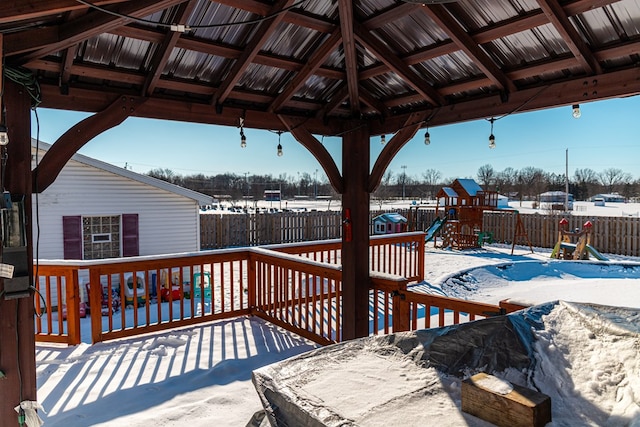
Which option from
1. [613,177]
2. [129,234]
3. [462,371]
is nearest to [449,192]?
[129,234]

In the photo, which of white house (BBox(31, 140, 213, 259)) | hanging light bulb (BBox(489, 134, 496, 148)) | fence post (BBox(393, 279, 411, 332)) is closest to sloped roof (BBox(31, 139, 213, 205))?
white house (BBox(31, 140, 213, 259))

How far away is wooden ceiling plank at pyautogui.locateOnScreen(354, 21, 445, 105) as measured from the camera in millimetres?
3105

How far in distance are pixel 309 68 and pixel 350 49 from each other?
1.48 feet

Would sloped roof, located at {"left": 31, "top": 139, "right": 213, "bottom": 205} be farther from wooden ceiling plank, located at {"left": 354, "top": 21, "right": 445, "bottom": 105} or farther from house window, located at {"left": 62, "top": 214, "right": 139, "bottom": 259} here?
wooden ceiling plank, located at {"left": 354, "top": 21, "right": 445, "bottom": 105}

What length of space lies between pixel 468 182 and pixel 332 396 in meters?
15.2

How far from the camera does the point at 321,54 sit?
3.27m

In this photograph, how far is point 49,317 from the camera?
4305 mm

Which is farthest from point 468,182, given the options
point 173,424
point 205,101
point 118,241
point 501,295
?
point 173,424

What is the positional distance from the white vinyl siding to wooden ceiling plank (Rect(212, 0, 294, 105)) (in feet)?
20.2

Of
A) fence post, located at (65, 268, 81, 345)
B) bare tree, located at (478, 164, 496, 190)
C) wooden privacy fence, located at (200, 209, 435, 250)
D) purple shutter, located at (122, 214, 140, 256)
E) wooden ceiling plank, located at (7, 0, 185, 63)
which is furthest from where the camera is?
bare tree, located at (478, 164, 496, 190)

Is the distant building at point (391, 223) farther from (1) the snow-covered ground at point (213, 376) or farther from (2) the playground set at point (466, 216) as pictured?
(1) the snow-covered ground at point (213, 376)

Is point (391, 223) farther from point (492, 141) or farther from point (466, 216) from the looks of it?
point (492, 141)

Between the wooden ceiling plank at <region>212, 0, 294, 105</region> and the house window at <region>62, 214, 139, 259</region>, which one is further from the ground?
the wooden ceiling plank at <region>212, 0, 294, 105</region>

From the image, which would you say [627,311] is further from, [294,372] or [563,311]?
[294,372]
